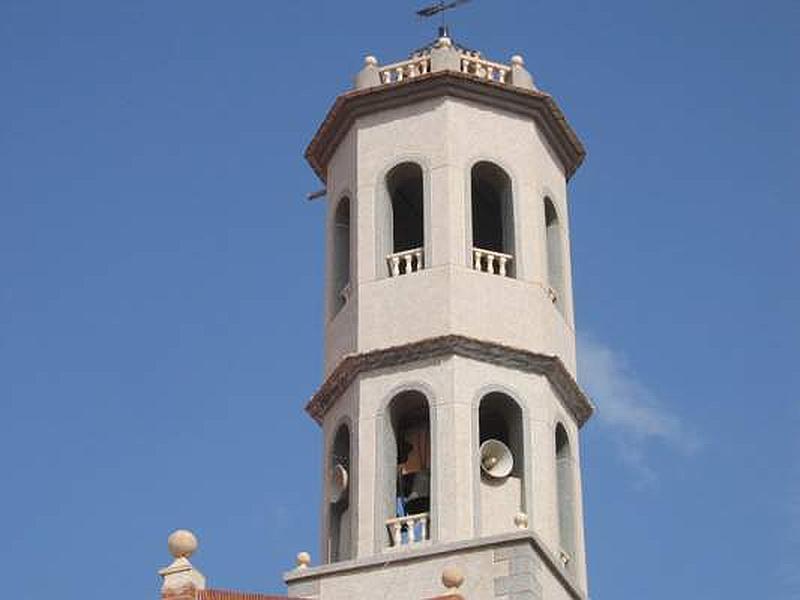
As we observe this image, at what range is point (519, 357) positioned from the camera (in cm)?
3656

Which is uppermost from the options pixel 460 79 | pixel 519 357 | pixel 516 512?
pixel 460 79

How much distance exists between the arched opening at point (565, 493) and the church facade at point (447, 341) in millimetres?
34

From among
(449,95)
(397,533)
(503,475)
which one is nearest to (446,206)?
(449,95)

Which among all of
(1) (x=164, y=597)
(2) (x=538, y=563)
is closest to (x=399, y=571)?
(2) (x=538, y=563)

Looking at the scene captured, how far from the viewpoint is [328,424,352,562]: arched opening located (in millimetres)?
36500

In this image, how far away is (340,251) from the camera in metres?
39.7

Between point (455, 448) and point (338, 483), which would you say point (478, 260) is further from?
point (338, 483)

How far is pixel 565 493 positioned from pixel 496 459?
5.26 feet

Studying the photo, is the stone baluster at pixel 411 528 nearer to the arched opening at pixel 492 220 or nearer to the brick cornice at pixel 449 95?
the arched opening at pixel 492 220

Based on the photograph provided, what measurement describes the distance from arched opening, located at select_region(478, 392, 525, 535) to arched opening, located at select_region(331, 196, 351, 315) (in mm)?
3905

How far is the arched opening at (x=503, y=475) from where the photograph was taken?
1394 inches

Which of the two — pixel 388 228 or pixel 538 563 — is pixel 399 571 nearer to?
pixel 538 563

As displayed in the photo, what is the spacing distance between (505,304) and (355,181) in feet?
13.0

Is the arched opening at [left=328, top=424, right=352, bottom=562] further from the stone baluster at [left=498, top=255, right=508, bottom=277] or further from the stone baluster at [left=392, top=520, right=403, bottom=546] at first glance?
the stone baluster at [left=498, top=255, right=508, bottom=277]
